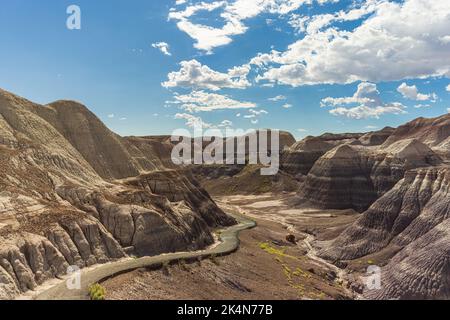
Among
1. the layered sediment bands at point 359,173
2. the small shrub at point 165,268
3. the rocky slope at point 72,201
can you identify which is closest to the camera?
the rocky slope at point 72,201

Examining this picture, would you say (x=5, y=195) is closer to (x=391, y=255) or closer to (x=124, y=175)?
(x=124, y=175)

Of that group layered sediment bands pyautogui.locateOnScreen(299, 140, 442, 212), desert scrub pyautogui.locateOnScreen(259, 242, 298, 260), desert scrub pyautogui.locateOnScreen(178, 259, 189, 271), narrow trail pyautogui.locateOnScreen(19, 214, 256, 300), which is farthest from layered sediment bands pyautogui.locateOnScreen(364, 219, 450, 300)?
layered sediment bands pyautogui.locateOnScreen(299, 140, 442, 212)

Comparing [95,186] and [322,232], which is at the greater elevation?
[95,186]

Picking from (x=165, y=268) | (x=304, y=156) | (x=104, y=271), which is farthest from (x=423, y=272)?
(x=304, y=156)

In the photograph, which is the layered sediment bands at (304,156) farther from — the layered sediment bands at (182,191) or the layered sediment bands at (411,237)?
the layered sediment bands at (411,237)

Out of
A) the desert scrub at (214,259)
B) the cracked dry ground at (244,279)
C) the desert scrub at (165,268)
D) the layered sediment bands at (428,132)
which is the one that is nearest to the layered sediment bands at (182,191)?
the cracked dry ground at (244,279)

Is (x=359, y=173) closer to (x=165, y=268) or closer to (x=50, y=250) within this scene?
(x=165, y=268)

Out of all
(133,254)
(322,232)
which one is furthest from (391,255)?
(133,254)
